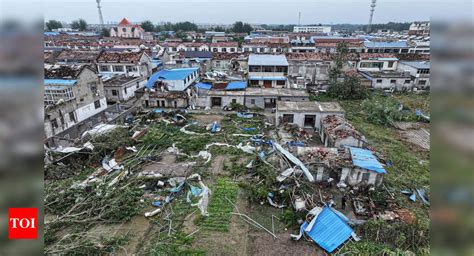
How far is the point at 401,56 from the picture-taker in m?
39.9

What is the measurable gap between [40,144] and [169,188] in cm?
1234

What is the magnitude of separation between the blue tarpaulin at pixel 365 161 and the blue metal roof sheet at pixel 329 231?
141 inches

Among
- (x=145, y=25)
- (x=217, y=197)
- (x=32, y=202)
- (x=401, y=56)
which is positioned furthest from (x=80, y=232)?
(x=145, y=25)

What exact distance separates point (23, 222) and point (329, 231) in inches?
437

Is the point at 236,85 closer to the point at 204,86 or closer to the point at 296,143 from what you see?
the point at 204,86

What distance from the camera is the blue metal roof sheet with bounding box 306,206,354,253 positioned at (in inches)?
427

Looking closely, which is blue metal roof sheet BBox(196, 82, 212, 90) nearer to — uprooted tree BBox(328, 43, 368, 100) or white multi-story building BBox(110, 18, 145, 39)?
uprooted tree BBox(328, 43, 368, 100)

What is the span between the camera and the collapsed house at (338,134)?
17.1 meters

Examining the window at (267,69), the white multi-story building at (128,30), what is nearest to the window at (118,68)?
the window at (267,69)

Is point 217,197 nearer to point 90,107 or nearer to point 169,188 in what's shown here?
point 169,188

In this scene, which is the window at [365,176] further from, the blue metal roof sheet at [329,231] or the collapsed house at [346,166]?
the blue metal roof sheet at [329,231]

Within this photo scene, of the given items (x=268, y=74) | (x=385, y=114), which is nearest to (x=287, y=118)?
(x=385, y=114)

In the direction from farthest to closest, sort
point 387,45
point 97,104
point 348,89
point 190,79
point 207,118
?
point 387,45 → point 190,79 → point 348,89 → point 207,118 → point 97,104

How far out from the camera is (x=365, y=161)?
14211mm
